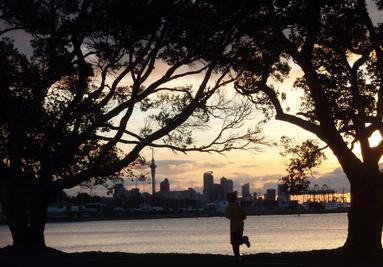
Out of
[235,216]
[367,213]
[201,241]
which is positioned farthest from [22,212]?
[201,241]

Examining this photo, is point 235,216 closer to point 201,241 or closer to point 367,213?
point 367,213

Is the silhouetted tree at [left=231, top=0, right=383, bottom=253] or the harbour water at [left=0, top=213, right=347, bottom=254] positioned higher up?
the silhouetted tree at [left=231, top=0, right=383, bottom=253]

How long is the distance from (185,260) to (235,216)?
1.75 meters

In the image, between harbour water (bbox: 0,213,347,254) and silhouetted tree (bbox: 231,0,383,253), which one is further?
harbour water (bbox: 0,213,347,254)

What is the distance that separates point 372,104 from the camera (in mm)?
28750

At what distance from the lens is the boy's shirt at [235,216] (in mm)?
20266

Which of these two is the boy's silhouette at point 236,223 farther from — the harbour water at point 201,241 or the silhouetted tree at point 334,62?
the harbour water at point 201,241

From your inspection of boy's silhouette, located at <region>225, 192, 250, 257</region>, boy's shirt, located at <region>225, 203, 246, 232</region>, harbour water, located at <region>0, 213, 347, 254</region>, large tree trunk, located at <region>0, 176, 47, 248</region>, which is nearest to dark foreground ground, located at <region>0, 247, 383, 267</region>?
boy's silhouette, located at <region>225, 192, 250, 257</region>

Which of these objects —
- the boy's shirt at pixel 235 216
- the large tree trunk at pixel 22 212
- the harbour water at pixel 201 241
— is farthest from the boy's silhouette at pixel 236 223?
the harbour water at pixel 201 241

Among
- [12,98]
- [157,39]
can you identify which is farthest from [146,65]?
[12,98]

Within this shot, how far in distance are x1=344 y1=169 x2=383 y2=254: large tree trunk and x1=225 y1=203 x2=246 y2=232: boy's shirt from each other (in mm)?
3997

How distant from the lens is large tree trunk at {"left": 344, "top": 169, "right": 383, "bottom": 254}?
22281 millimetres

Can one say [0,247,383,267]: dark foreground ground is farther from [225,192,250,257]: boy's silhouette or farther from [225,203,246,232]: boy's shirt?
[225,203,246,232]: boy's shirt

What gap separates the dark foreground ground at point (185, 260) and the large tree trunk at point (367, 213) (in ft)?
2.04
